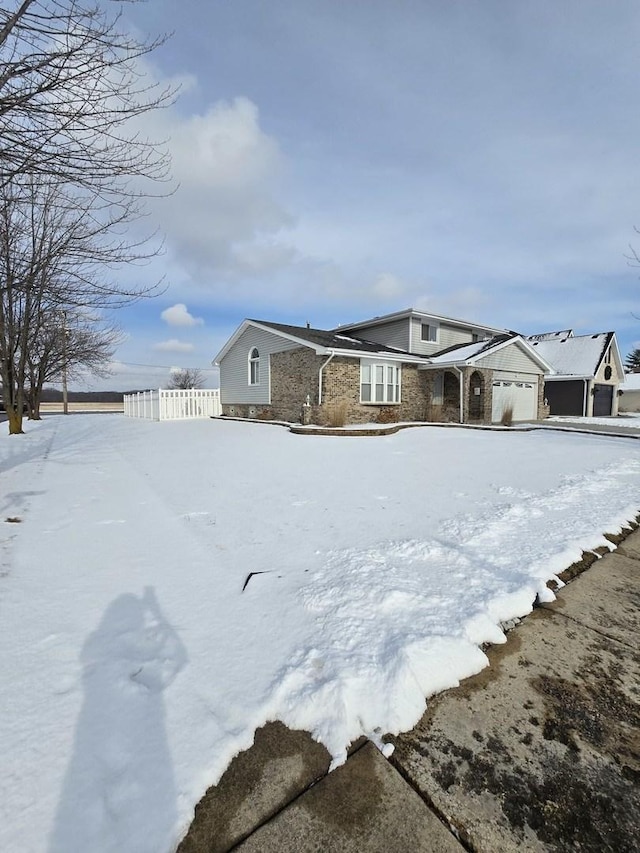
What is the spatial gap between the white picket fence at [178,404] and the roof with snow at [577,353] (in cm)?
1852

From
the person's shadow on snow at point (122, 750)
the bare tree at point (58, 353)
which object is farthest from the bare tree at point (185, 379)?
the person's shadow on snow at point (122, 750)

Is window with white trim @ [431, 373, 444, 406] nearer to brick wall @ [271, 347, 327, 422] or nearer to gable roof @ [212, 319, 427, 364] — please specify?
gable roof @ [212, 319, 427, 364]

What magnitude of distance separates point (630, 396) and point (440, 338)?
25.4 m

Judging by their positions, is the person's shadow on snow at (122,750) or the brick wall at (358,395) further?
the brick wall at (358,395)

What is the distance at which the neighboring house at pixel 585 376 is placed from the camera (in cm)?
2267

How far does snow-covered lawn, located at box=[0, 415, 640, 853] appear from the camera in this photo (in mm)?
1347

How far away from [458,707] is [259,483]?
4.13 metres

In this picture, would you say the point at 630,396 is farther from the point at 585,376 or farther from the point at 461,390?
the point at 461,390

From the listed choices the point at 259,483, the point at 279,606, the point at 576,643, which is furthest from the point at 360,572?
the point at 259,483

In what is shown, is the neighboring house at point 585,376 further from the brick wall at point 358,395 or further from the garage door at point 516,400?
the brick wall at point 358,395

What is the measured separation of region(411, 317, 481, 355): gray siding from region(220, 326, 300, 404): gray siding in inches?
231

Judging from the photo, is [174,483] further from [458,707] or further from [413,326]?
[413,326]

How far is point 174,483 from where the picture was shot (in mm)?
5598

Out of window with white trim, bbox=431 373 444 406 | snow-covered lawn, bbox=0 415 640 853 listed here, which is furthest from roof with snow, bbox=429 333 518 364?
snow-covered lawn, bbox=0 415 640 853
